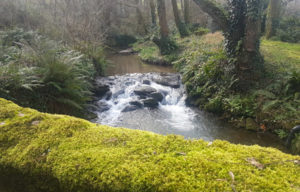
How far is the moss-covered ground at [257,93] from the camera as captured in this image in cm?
648

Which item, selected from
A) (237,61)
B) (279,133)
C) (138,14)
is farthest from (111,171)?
(138,14)

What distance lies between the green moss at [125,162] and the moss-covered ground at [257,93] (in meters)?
4.42

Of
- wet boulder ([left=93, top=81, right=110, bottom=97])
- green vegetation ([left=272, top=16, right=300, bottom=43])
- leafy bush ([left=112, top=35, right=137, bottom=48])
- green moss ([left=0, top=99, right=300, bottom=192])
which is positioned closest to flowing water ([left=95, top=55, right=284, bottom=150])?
wet boulder ([left=93, top=81, right=110, bottom=97])

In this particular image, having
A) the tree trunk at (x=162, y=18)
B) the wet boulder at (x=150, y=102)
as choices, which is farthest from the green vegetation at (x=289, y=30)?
the wet boulder at (x=150, y=102)

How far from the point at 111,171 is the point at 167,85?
9064 millimetres

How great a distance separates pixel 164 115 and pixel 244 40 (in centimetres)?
416

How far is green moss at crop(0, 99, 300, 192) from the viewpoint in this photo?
165 centimetres

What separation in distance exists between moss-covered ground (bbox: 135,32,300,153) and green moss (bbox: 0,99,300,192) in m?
4.42

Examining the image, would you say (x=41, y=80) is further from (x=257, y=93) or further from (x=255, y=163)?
(x=257, y=93)

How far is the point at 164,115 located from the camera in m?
8.21

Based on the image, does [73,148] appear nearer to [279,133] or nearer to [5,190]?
[5,190]

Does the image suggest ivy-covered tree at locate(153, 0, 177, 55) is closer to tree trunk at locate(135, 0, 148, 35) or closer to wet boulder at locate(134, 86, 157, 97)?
wet boulder at locate(134, 86, 157, 97)

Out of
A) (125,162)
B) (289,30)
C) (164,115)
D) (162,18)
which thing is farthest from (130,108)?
(289,30)

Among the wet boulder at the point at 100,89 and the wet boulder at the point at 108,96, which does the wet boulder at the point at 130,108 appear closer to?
the wet boulder at the point at 108,96
